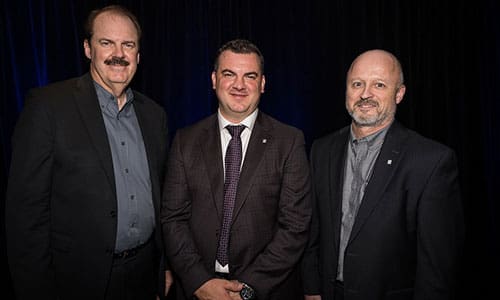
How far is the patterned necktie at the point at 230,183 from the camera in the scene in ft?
6.33

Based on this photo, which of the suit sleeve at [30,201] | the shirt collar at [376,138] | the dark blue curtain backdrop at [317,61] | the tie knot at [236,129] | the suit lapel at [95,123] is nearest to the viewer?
the suit sleeve at [30,201]

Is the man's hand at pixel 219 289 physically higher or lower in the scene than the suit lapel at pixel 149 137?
lower

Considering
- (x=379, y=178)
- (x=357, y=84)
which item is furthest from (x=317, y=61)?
(x=379, y=178)

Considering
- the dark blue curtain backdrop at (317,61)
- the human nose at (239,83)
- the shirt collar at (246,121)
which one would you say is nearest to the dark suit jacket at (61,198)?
the shirt collar at (246,121)

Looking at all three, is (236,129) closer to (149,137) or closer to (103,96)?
(149,137)

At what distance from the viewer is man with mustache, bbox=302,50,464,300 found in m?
1.71

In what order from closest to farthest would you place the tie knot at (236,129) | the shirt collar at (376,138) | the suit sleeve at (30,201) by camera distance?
1. the suit sleeve at (30,201)
2. the shirt collar at (376,138)
3. the tie knot at (236,129)

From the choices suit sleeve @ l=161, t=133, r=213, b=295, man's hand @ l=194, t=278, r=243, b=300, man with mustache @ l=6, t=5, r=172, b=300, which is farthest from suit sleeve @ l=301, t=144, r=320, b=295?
man with mustache @ l=6, t=5, r=172, b=300

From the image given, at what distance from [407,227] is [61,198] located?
1.67m

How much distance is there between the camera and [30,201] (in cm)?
169

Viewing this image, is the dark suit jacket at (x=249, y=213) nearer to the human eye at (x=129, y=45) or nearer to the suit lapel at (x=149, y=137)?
the suit lapel at (x=149, y=137)

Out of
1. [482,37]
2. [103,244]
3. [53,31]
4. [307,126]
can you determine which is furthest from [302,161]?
[482,37]

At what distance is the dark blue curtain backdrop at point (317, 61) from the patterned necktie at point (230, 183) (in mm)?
1943

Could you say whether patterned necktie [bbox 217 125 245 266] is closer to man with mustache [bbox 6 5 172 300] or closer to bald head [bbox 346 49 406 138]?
man with mustache [bbox 6 5 172 300]
